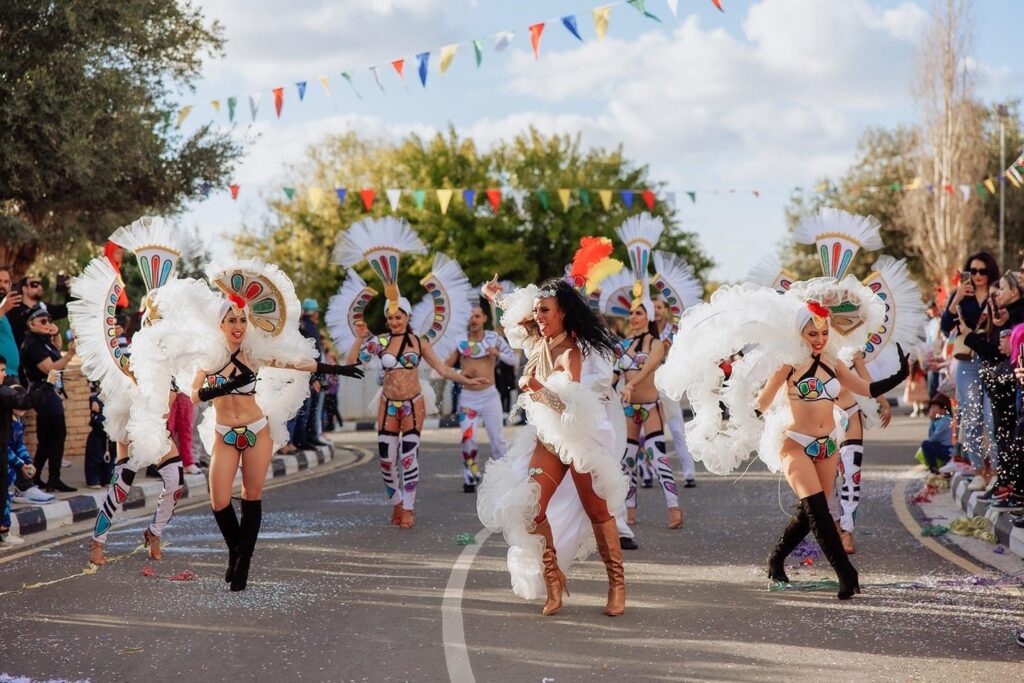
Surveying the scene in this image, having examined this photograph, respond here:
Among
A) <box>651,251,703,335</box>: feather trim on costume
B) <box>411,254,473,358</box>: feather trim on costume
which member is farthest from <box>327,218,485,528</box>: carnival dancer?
<box>651,251,703,335</box>: feather trim on costume

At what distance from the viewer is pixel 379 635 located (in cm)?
695

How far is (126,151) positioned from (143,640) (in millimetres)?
A: 13008

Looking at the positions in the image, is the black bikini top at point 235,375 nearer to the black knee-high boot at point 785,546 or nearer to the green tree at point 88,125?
the black knee-high boot at point 785,546

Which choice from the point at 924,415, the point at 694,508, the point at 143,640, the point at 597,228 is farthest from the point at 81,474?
the point at 597,228

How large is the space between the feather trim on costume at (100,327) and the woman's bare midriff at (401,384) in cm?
289

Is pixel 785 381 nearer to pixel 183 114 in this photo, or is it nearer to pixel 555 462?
pixel 555 462

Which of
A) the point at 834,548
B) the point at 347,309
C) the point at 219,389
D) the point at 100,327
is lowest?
the point at 834,548

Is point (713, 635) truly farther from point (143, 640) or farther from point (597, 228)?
point (597, 228)

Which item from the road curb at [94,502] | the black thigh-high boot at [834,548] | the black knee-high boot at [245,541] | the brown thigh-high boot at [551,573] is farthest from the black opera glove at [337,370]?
the road curb at [94,502]

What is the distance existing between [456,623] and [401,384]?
15.6ft

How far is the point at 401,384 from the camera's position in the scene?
1178 centimetres

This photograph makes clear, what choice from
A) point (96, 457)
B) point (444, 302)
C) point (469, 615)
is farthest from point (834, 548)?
point (96, 457)

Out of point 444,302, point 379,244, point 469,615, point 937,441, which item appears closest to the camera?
point 469,615

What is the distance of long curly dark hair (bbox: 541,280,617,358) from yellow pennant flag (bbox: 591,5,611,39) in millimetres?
7896
